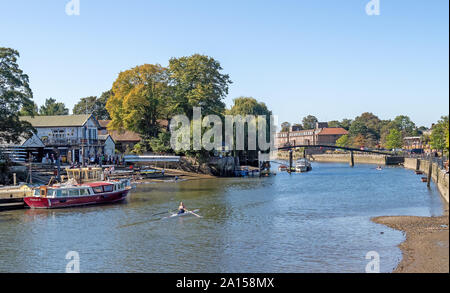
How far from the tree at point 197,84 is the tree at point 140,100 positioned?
2997mm

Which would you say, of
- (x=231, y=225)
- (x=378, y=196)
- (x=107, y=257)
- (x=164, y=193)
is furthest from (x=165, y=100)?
(x=107, y=257)

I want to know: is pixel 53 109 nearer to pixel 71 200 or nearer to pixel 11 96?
pixel 11 96

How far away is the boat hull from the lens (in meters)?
48.2

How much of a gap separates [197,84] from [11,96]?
131ft

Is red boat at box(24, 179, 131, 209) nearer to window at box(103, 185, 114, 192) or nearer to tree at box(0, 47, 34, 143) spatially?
window at box(103, 185, 114, 192)

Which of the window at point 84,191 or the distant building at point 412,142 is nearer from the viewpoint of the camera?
the window at point 84,191

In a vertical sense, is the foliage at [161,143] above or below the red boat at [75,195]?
above

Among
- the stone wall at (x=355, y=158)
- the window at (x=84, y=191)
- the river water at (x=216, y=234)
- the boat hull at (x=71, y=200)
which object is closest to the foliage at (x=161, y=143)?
the river water at (x=216, y=234)

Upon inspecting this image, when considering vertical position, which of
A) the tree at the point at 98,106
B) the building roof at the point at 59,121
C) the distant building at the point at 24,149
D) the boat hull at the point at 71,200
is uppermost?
the tree at the point at 98,106

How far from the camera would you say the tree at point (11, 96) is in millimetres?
57438

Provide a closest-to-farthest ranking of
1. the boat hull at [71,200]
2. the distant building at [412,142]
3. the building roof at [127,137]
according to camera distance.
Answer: the boat hull at [71,200] → the building roof at [127,137] → the distant building at [412,142]

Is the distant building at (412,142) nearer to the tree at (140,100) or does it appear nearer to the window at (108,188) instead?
the tree at (140,100)

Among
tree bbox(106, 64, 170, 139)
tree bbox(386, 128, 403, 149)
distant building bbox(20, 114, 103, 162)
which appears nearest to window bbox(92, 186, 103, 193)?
distant building bbox(20, 114, 103, 162)
